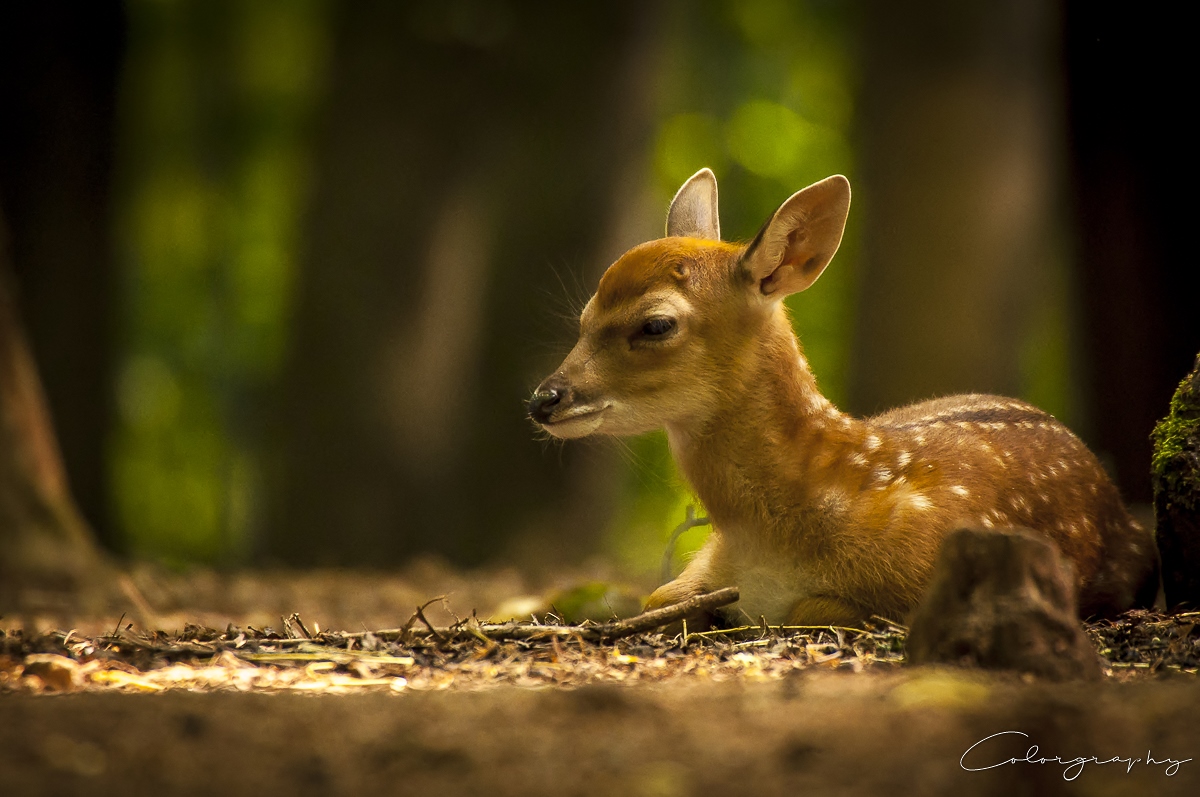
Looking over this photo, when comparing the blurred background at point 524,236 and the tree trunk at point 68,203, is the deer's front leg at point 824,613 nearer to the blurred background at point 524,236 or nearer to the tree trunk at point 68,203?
the blurred background at point 524,236

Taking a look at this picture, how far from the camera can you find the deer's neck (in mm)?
4824

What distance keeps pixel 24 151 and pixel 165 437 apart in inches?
535

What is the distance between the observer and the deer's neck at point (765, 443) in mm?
4824

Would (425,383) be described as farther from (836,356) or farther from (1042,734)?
(836,356)

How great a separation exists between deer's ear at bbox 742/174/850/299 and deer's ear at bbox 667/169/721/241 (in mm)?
830

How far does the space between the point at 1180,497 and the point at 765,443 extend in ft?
5.07

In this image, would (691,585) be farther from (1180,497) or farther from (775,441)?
(1180,497)

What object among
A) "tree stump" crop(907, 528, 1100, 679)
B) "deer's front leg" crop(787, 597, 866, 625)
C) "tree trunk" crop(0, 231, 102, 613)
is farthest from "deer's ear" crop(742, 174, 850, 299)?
"tree trunk" crop(0, 231, 102, 613)

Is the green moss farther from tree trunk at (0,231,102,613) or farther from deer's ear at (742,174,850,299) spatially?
tree trunk at (0,231,102,613)

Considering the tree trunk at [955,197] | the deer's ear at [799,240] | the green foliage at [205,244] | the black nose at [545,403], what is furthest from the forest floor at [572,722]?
the green foliage at [205,244]

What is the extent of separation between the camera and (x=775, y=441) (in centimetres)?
490
